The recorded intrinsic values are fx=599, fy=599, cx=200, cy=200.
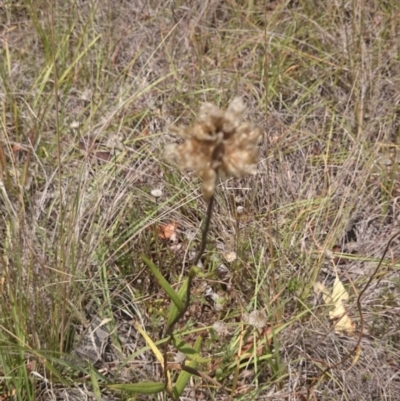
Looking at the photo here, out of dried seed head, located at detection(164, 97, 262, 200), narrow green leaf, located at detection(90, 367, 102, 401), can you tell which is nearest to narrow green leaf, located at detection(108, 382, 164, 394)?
narrow green leaf, located at detection(90, 367, 102, 401)

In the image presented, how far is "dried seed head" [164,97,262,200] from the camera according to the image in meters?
0.79

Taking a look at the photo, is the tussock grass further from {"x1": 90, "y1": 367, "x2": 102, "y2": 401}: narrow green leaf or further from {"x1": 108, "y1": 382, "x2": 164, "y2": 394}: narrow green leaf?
{"x1": 108, "y1": 382, "x2": 164, "y2": 394}: narrow green leaf

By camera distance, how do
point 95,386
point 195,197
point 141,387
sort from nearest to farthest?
1. point 141,387
2. point 95,386
3. point 195,197

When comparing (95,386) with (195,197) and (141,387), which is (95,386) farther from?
(195,197)

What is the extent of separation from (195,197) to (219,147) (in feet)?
2.40

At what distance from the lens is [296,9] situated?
227 centimetres

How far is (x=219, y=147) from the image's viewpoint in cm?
80

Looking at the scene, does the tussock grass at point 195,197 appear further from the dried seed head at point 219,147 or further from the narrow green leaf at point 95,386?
the dried seed head at point 219,147

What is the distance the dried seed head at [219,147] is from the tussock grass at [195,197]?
0.51 meters

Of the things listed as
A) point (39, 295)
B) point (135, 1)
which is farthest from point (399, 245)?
point (135, 1)

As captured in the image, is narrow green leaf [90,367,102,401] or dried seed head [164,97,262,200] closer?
dried seed head [164,97,262,200]

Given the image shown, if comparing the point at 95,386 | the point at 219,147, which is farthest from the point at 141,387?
the point at 219,147

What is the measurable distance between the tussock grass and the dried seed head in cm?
51

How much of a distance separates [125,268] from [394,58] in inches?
46.5
